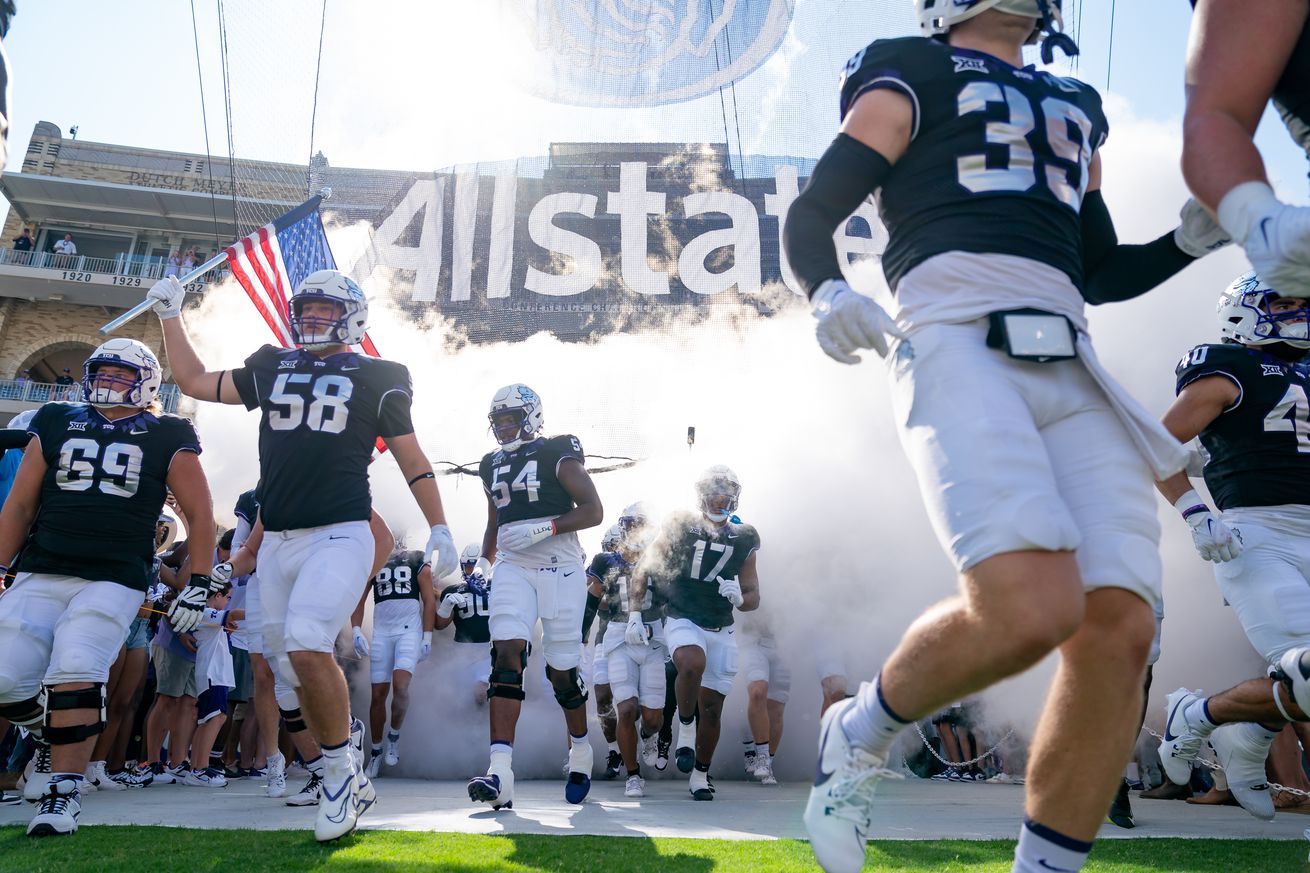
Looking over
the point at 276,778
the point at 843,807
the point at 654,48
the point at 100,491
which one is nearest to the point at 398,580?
the point at 276,778

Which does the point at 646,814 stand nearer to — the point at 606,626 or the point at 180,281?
the point at 606,626

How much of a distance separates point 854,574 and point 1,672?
750 centimetres

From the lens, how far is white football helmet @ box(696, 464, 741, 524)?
7.10 meters

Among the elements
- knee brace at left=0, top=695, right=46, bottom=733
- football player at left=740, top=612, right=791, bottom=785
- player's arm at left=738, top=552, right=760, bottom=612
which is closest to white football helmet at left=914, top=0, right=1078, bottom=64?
knee brace at left=0, top=695, right=46, bottom=733

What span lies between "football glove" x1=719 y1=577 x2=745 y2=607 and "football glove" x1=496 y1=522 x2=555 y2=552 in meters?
1.81

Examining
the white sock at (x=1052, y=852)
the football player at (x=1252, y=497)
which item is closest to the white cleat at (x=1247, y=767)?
the football player at (x=1252, y=497)

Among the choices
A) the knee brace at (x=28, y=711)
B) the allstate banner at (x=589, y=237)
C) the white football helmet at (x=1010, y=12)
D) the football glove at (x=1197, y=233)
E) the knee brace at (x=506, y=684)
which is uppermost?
the allstate banner at (x=589, y=237)

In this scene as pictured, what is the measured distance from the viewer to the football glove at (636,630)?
7176 millimetres

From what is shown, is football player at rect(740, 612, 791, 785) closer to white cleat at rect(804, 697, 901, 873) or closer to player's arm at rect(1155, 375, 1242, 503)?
player's arm at rect(1155, 375, 1242, 503)

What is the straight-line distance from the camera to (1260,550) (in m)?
3.79

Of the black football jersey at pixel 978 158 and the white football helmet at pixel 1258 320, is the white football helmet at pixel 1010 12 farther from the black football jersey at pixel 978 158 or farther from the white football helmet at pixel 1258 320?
the white football helmet at pixel 1258 320

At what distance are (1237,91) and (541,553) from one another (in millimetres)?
4523

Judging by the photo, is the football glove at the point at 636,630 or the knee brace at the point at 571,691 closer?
the knee brace at the point at 571,691

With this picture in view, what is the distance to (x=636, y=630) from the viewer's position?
7.20m
